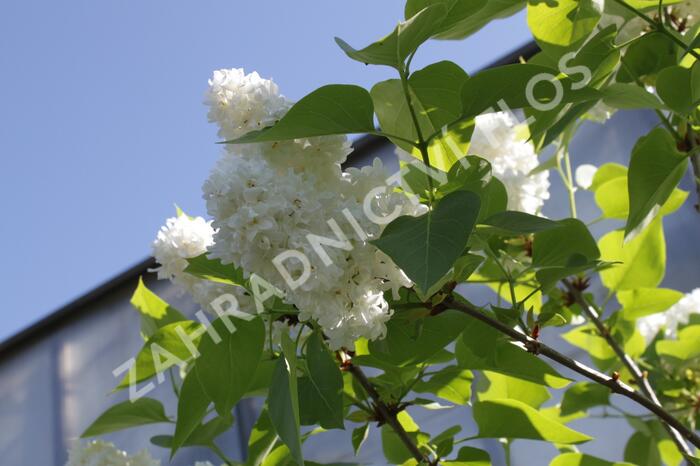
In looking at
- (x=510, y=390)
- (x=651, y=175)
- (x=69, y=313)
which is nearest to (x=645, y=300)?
(x=510, y=390)

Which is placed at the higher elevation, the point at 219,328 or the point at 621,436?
the point at 219,328

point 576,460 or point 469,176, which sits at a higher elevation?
point 469,176

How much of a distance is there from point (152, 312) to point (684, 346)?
1.57ft

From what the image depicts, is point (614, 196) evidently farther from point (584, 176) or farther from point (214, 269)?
point (214, 269)

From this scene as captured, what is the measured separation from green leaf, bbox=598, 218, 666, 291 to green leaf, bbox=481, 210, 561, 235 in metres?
0.31

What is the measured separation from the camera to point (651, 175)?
46 centimetres

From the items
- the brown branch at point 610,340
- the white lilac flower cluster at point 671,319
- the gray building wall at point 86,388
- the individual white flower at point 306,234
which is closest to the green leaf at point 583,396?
the brown branch at point 610,340

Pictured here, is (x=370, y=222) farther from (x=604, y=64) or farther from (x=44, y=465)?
(x=44, y=465)

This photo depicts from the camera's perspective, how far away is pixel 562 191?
5.86 feet

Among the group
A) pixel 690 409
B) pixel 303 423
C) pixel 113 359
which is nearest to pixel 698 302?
pixel 690 409

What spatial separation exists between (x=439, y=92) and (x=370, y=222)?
0.26ft

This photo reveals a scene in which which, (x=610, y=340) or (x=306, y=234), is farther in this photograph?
(x=610, y=340)

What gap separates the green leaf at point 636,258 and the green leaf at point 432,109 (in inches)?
10.4

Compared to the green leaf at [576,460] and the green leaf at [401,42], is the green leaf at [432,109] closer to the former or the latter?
the green leaf at [401,42]
